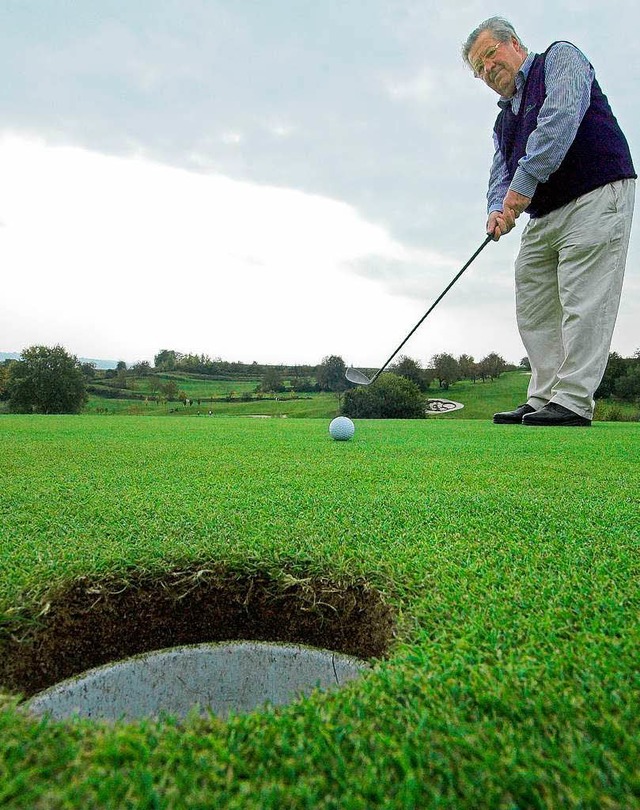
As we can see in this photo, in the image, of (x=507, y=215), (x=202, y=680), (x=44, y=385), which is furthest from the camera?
(x=44, y=385)

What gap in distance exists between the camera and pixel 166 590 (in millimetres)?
1356

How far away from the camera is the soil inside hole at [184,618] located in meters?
1.20

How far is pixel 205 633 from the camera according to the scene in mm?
1434

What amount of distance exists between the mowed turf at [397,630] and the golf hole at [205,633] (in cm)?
3

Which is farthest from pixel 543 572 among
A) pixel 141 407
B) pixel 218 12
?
pixel 141 407

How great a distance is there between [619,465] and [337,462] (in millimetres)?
1574

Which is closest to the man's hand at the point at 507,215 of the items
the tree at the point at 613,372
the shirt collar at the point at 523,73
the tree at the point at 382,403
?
the shirt collar at the point at 523,73

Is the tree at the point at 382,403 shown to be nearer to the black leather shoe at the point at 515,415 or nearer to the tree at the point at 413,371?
the tree at the point at 413,371

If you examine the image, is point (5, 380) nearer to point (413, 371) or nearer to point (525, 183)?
point (413, 371)

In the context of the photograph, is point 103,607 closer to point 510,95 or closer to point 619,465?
point 619,465

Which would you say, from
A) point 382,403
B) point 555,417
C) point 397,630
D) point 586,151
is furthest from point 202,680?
point 382,403

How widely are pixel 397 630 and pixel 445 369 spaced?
138 ft

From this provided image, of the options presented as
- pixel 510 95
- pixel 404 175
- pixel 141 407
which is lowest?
pixel 141 407

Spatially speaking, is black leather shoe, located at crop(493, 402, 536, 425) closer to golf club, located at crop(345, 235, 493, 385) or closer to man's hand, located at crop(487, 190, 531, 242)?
golf club, located at crop(345, 235, 493, 385)
